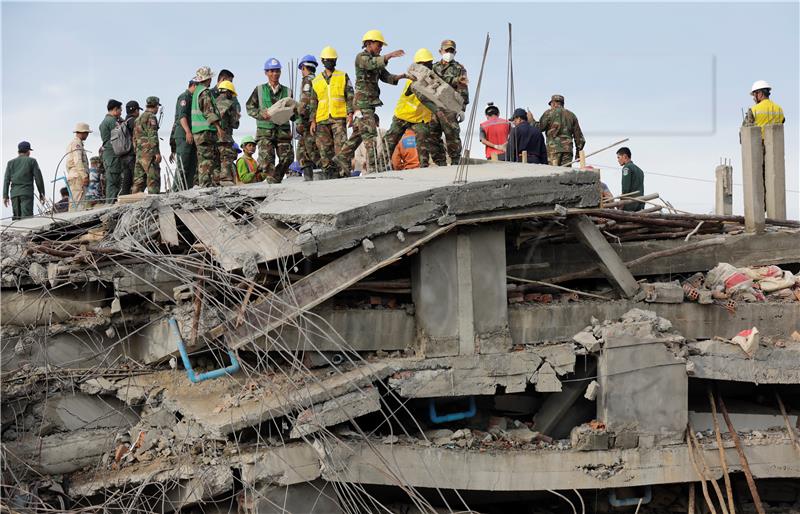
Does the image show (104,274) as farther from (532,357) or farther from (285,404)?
(532,357)

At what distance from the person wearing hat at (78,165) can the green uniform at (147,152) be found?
1.78 metres

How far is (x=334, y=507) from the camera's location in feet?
27.9

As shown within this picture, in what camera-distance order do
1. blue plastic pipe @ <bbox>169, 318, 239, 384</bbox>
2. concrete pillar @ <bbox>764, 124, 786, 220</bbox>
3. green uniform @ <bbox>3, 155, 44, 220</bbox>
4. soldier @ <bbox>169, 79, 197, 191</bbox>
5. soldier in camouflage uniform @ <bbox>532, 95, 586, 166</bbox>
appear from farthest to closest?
green uniform @ <bbox>3, 155, 44, 220</bbox>
soldier in camouflage uniform @ <bbox>532, 95, 586, 166</bbox>
soldier @ <bbox>169, 79, 197, 191</bbox>
concrete pillar @ <bbox>764, 124, 786, 220</bbox>
blue plastic pipe @ <bbox>169, 318, 239, 384</bbox>

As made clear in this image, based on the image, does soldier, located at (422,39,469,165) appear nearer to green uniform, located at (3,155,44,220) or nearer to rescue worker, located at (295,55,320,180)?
rescue worker, located at (295,55,320,180)

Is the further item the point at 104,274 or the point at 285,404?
the point at 104,274

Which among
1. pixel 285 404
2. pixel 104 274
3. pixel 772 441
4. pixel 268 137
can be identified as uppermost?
pixel 268 137

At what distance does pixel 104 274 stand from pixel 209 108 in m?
3.72

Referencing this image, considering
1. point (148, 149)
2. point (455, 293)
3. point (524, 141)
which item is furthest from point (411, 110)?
point (148, 149)

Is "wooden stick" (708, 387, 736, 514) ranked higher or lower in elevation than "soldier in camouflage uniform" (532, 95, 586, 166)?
lower

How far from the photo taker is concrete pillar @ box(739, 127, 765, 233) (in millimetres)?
11117

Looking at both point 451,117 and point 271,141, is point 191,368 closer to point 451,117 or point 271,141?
point 271,141

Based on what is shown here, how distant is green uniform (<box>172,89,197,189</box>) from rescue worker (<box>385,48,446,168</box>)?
9.17ft

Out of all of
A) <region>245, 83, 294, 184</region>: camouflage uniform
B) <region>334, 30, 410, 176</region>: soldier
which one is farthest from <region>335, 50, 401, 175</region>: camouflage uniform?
<region>245, 83, 294, 184</region>: camouflage uniform

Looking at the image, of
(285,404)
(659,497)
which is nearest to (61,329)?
(285,404)
